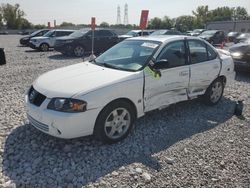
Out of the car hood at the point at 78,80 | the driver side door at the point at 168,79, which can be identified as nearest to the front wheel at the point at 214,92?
the driver side door at the point at 168,79

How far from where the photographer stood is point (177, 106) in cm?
554

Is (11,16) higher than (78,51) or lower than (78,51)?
higher

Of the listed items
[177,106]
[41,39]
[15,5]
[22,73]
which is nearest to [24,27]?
[15,5]

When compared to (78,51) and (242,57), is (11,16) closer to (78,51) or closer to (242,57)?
(78,51)

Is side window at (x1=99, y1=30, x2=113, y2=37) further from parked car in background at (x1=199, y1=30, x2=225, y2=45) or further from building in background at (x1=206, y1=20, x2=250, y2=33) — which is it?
building in background at (x1=206, y1=20, x2=250, y2=33)

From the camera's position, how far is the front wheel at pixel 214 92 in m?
5.48

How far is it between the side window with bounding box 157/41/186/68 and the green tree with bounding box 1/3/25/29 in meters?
79.3

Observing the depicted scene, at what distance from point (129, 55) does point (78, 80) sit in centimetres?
125

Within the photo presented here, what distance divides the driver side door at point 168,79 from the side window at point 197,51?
0.20 metres

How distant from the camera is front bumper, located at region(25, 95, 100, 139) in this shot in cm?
334

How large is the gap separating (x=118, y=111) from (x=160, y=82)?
3.12 feet

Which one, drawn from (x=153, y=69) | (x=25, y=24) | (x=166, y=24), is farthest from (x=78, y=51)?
(x=25, y=24)

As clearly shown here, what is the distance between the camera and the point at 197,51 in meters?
5.16

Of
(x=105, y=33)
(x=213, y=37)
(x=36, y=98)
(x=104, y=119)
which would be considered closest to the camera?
(x=104, y=119)
